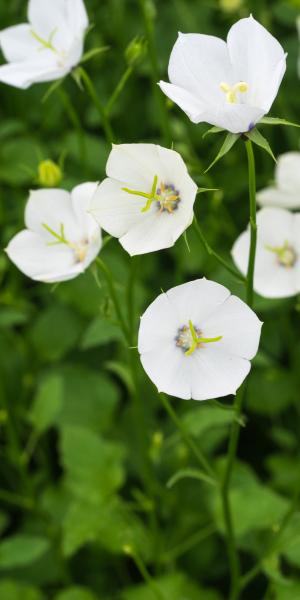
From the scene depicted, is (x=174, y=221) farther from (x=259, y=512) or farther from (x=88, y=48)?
(x=88, y=48)

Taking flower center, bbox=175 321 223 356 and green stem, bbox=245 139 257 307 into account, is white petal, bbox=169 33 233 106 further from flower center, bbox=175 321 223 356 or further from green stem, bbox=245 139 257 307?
flower center, bbox=175 321 223 356

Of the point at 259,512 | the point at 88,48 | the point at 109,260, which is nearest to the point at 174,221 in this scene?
the point at 259,512

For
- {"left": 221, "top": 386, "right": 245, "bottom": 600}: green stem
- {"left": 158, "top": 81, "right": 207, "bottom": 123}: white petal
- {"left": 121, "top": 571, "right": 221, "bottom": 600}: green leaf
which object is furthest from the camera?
{"left": 121, "top": 571, "right": 221, "bottom": 600}: green leaf

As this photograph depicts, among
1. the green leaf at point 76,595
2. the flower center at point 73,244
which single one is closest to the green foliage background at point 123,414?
the green leaf at point 76,595

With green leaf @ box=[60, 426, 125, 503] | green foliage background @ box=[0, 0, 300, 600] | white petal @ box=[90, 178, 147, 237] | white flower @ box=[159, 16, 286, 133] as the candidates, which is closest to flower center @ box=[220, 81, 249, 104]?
white flower @ box=[159, 16, 286, 133]

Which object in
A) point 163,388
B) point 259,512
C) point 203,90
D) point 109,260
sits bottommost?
point 259,512

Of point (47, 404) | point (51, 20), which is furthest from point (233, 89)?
point (47, 404)

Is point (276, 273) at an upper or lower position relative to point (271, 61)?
lower

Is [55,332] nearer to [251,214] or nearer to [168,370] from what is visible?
[168,370]

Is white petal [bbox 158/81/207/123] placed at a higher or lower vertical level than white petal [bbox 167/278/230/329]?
higher
